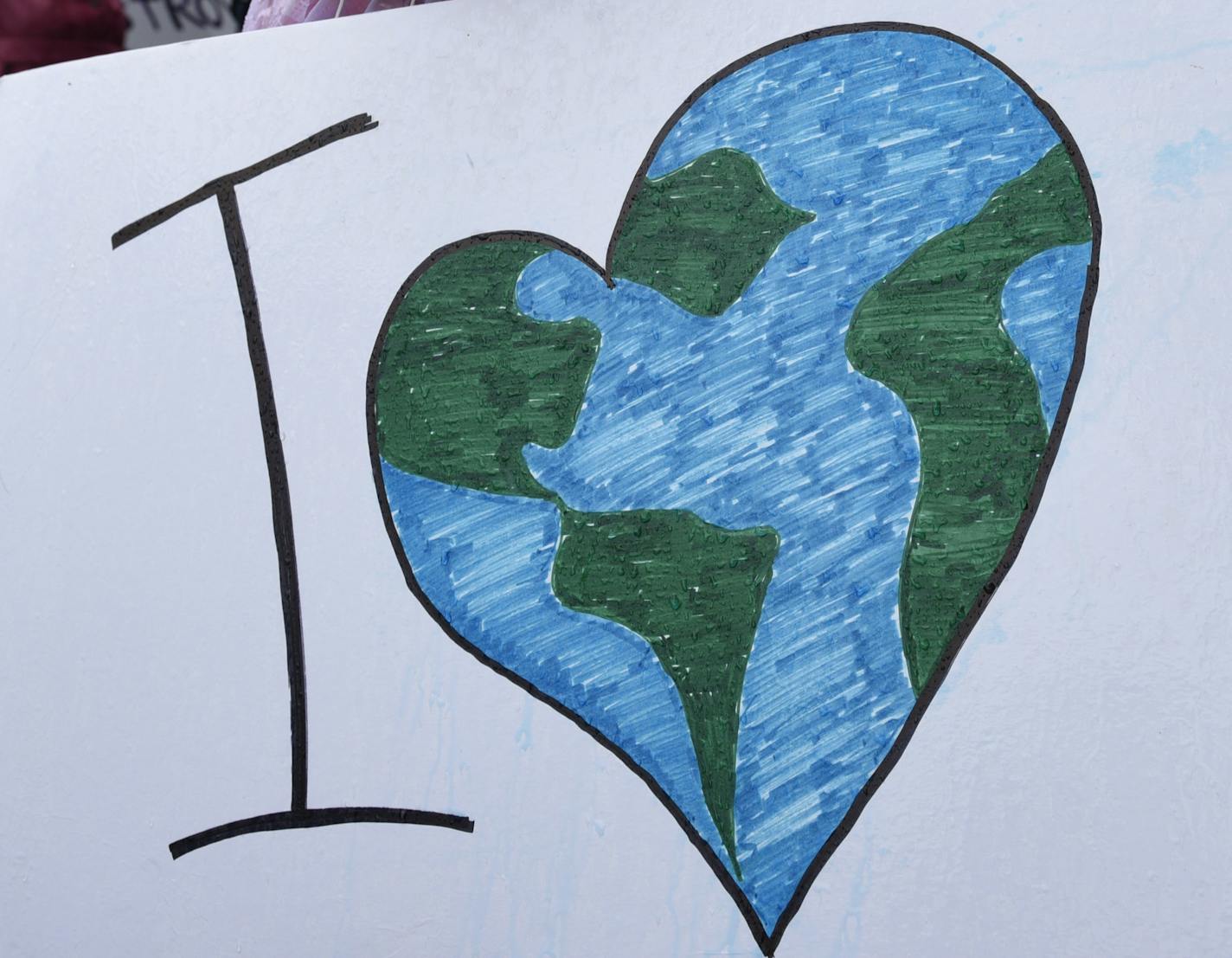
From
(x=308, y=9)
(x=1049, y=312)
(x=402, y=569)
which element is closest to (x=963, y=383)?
(x=1049, y=312)

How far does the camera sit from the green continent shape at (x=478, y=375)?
5.54 feet

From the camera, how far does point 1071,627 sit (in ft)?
4.57

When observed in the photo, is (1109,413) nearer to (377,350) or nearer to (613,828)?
(613,828)

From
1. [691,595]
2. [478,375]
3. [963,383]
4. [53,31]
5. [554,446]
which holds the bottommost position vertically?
[691,595]

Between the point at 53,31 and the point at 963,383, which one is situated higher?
the point at 53,31

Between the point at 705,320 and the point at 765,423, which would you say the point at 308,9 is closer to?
the point at 705,320

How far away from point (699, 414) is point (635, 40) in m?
0.58

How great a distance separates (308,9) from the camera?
2.07m

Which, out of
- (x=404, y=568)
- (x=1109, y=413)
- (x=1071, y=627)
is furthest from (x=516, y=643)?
(x=1109, y=413)

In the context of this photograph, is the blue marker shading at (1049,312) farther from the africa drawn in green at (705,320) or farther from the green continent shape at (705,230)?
the green continent shape at (705,230)

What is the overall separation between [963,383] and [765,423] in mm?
268

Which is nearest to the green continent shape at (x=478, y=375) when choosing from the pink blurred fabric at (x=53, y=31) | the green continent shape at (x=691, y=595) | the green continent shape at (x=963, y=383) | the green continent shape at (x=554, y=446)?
the green continent shape at (x=554, y=446)

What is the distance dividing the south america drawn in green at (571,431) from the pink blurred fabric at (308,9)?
0.56 metres

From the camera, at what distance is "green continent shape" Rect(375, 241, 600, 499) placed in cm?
169
